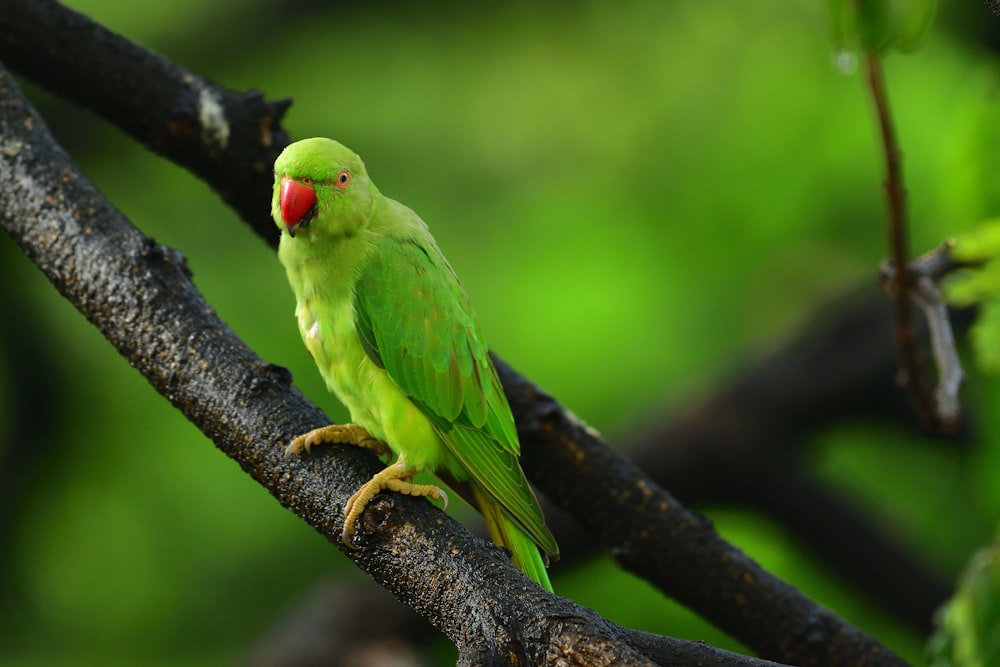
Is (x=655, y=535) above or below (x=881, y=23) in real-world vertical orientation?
below

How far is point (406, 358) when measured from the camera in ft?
8.86

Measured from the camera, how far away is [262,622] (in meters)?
8.64

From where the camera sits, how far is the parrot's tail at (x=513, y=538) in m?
2.71

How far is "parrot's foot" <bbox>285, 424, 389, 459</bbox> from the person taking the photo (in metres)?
2.21

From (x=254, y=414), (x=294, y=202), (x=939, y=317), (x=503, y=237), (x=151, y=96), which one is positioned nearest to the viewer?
(x=254, y=414)

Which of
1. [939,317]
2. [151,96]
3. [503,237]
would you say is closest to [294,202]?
[151,96]

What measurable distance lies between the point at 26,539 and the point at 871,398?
233 inches

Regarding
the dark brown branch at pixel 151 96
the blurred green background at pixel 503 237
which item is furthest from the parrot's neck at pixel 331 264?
the blurred green background at pixel 503 237

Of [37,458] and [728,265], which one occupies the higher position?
[728,265]

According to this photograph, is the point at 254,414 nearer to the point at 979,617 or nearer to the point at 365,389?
the point at 365,389

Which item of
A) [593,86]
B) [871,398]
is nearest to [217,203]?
[593,86]

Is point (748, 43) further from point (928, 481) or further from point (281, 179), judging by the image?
point (281, 179)

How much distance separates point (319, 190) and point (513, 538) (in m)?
0.99

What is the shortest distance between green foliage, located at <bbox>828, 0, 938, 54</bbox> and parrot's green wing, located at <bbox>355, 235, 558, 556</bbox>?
1.16 metres
